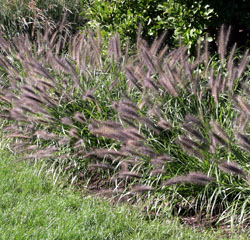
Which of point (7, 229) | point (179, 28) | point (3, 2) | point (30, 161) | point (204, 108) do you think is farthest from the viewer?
point (3, 2)

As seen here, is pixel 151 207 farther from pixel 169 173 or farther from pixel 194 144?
pixel 194 144

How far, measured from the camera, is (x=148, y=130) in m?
4.23

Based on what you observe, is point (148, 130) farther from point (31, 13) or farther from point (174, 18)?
point (31, 13)

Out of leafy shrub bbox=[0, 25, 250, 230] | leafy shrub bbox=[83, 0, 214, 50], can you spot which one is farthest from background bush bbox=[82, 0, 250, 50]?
leafy shrub bbox=[0, 25, 250, 230]

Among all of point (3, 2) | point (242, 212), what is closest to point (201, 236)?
point (242, 212)

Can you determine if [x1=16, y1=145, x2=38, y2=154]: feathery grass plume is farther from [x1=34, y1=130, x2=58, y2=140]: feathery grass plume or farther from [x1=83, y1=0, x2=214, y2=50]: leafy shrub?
[x1=83, y1=0, x2=214, y2=50]: leafy shrub

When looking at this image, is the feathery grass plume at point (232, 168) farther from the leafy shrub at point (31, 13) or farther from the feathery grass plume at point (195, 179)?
the leafy shrub at point (31, 13)

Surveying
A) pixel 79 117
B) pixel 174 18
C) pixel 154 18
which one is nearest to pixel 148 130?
pixel 79 117

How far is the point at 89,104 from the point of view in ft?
15.7

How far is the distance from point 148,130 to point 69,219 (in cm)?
112

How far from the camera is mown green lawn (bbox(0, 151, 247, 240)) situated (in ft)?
11.0

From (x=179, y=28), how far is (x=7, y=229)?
323 centimetres

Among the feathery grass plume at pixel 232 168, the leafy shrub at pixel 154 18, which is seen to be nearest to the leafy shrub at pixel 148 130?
the feathery grass plume at pixel 232 168

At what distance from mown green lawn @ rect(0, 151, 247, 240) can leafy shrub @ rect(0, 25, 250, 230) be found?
0.22 m
